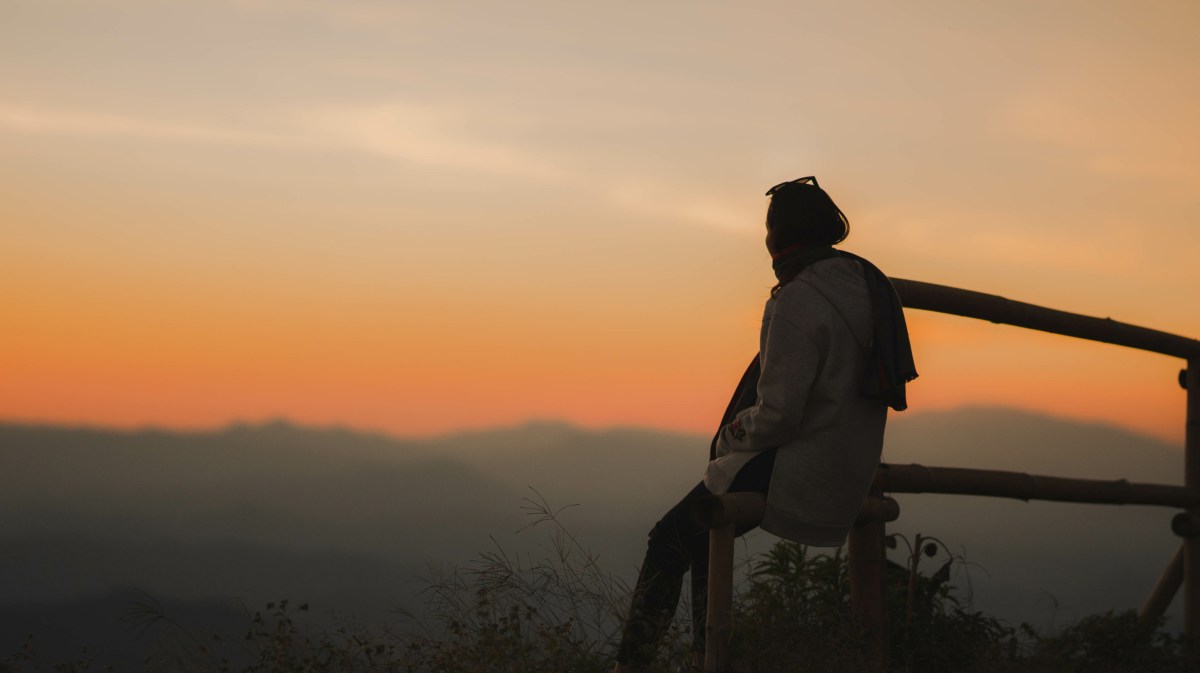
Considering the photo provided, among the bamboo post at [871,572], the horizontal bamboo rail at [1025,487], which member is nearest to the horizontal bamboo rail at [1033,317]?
the horizontal bamboo rail at [1025,487]

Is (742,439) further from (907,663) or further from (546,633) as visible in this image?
(907,663)

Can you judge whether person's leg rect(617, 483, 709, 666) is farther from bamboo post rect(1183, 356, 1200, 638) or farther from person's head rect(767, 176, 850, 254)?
bamboo post rect(1183, 356, 1200, 638)

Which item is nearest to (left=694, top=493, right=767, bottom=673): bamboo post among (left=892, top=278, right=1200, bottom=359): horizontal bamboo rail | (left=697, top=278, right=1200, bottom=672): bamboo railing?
(left=697, top=278, right=1200, bottom=672): bamboo railing

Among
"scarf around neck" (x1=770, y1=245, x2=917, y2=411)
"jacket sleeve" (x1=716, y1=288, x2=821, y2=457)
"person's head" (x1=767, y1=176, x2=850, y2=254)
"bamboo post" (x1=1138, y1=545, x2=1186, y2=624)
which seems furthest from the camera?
"bamboo post" (x1=1138, y1=545, x2=1186, y2=624)

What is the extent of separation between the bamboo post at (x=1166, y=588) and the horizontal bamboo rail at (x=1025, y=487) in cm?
34

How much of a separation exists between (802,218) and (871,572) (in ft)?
5.25

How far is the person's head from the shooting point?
12.8 feet

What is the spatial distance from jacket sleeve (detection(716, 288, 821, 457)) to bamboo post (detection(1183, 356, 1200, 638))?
3.97 metres

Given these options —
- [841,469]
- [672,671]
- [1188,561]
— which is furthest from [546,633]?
[1188,561]

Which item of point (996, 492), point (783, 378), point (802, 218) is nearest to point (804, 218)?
point (802, 218)

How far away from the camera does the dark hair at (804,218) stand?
154 inches

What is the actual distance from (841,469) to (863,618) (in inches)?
38.9

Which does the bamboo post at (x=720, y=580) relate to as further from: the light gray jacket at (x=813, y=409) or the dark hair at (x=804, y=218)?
the dark hair at (x=804, y=218)

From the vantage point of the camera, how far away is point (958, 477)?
525cm
